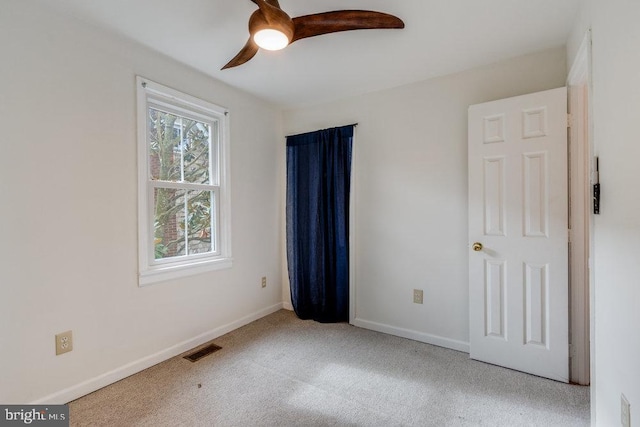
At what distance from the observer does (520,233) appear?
2.15 m

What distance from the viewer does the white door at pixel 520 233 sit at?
2.04 metres

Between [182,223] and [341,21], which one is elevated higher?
[341,21]

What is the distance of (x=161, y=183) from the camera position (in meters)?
2.38

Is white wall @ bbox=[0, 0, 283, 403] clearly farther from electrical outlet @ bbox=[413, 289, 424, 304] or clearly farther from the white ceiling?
electrical outlet @ bbox=[413, 289, 424, 304]

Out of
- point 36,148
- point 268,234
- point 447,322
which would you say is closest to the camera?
point 36,148

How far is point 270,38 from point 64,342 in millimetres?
2146

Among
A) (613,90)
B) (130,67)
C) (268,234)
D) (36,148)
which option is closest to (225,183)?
(268,234)

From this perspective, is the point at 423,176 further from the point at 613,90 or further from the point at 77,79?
the point at 77,79

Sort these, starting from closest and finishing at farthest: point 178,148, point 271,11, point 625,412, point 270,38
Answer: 1. point 625,412
2. point 271,11
3. point 270,38
4. point 178,148

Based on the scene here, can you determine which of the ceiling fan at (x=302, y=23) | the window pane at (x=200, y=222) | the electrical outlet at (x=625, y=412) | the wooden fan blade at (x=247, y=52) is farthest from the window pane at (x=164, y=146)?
the electrical outlet at (x=625, y=412)

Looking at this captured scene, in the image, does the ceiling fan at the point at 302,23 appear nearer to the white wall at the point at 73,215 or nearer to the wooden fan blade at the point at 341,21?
the wooden fan blade at the point at 341,21

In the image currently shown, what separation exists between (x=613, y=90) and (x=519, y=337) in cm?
171

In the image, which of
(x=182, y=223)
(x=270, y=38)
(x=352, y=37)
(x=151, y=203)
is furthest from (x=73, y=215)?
(x=352, y=37)

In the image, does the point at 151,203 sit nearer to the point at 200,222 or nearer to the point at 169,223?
the point at 169,223
